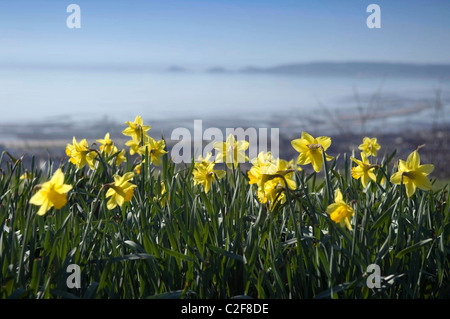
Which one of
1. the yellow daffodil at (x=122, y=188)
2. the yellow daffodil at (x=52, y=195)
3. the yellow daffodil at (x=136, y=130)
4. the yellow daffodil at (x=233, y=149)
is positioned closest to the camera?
the yellow daffodil at (x=52, y=195)

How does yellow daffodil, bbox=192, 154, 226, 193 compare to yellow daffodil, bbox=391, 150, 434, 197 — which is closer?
yellow daffodil, bbox=391, 150, 434, 197

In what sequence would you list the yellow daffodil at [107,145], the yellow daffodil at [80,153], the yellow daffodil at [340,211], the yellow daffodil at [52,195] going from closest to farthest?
the yellow daffodil at [52,195]
the yellow daffodil at [340,211]
the yellow daffodil at [80,153]
the yellow daffodil at [107,145]

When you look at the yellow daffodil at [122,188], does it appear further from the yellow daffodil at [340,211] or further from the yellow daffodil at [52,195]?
the yellow daffodil at [340,211]

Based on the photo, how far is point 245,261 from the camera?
1.60 meters

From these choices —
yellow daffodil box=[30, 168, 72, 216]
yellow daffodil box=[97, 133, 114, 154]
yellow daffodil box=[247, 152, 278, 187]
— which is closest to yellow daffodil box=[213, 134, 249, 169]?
yellow daffodil box=[247, 152, 278, 187]

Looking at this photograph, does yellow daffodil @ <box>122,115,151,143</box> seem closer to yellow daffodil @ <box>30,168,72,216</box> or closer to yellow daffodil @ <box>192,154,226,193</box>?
yellow daffodil @ <box>192,154,226,193</box>

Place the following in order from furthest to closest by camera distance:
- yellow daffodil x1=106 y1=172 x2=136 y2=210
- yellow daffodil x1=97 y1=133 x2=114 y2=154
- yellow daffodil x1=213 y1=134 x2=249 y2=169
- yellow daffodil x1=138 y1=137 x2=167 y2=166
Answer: yellow daffodil x1=97 y1=133 x2=114 y2=154, yellow daffodil x1=138 y1=137 x2=167 y2=166, yellow daffodil x1=213 y1=134 x2=249 y2=169, yellow daffodil x1=106 y1=172 x2=136 y2=210

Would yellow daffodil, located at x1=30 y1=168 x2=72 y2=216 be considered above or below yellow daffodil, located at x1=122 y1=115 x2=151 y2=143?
below

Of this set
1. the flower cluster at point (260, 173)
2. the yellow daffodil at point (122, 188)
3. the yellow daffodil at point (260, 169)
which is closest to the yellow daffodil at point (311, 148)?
the flower cluster at point (260, 173)

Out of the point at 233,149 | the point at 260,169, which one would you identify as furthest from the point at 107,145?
the point at 260,169

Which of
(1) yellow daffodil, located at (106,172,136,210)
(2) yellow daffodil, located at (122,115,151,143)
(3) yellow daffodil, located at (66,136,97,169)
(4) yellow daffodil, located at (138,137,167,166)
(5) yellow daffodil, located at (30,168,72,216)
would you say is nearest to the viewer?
(5) yellow daffodil, located at (30,168,72,216)
